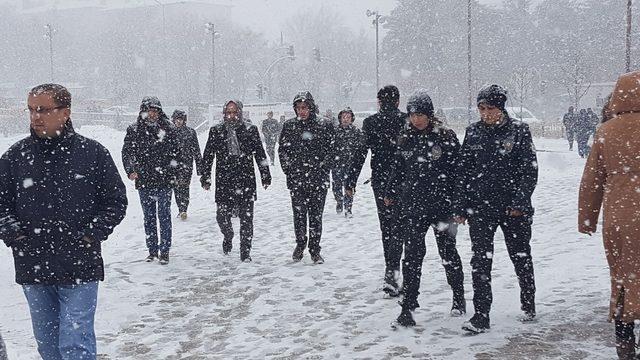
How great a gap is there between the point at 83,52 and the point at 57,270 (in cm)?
9835

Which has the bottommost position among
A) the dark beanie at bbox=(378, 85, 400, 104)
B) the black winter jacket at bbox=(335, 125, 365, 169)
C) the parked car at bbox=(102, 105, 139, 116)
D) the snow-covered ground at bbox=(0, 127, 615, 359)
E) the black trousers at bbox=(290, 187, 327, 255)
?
the snow-covered ground at bbox=(0, 127, 615, 359)

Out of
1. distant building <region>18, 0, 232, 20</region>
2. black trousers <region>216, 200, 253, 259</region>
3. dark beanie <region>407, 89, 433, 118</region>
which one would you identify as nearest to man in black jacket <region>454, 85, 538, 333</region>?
dark beanie <region>407, 89, 433, 118</region>

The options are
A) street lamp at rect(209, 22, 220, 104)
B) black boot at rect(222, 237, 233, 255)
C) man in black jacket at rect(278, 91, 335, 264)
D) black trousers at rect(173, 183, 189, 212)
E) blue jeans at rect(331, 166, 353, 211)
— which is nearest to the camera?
man in black jacket at rect(278, 91, 335, 264)

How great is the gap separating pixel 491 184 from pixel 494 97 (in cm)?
66

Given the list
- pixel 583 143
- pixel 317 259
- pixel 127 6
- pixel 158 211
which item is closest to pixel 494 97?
pixel 317 259

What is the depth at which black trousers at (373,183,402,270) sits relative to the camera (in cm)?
651

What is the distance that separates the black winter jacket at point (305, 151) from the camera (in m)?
8.59

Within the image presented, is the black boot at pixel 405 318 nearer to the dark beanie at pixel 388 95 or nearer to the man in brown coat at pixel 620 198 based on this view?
the man in brown coat at pixel 620 198

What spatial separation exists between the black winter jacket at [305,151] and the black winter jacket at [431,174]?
2.76 meters

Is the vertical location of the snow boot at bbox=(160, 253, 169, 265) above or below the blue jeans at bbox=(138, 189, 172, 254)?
below

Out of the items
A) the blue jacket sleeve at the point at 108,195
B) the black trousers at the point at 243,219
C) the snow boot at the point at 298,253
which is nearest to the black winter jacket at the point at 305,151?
the black trousers at the point at 243,219

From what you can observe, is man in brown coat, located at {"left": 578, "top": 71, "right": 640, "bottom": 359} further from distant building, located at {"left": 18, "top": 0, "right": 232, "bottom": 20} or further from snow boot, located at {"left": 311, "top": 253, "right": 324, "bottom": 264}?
distant building, located at {"left": 18, "top": 0, "right": 232, "bottom": 20}

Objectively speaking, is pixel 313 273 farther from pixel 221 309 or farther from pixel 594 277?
pixel 594 277

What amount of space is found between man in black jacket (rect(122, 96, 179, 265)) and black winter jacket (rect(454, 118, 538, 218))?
405 centimetres
